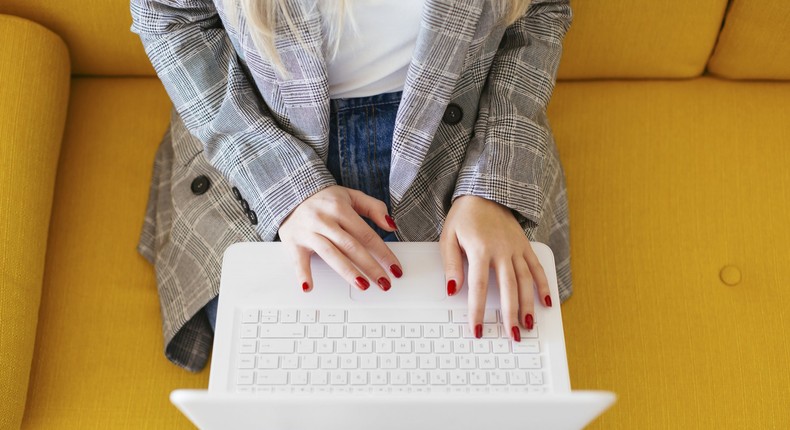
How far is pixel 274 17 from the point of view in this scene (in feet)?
2.72

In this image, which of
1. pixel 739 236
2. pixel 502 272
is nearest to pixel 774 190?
pixel 739 236

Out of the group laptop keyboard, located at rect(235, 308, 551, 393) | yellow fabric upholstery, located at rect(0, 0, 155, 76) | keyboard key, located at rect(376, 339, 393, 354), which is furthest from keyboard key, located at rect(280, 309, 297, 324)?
yellow fabric upholstery, located at rect(0, 0, 155, 76)

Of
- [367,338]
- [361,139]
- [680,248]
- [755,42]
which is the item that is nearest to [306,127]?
[361,139]

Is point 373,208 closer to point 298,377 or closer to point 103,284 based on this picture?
point 298,377

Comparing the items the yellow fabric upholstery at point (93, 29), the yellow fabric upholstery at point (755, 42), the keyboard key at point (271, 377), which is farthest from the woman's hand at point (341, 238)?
the yellow fabric upholstery at point (755, 42)

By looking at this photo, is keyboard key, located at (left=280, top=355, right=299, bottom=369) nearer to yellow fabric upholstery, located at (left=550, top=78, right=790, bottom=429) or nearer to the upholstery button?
yellow fabric upholstery, located at (left=550, top=78, right=790, bottom=429)

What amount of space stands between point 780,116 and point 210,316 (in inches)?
39.6

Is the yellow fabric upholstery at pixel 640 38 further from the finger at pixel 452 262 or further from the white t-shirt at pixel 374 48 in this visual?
the finger at pixel 452 262

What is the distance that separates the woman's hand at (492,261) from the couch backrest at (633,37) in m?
0.45

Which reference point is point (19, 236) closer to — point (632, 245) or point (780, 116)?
point (632, 245)

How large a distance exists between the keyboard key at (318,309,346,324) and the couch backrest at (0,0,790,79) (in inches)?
24.7

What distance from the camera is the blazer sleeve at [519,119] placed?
35.7 inches

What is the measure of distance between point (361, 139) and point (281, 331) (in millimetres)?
305

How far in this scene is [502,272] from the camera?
2.69 feet
